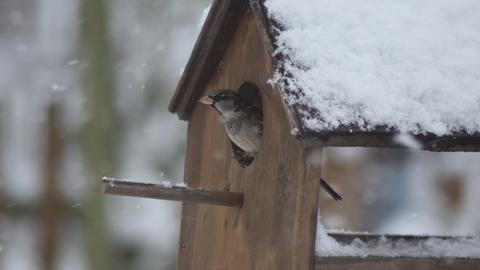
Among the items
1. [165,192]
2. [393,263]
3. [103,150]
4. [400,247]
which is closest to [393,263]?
[393,263]

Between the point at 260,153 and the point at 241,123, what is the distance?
0.17m

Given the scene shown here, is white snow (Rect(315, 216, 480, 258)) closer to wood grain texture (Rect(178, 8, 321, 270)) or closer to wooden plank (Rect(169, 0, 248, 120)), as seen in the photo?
wood grain texture (Rect(178, 8, 321, 270))

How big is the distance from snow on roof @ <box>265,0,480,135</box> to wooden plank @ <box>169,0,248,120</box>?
37 cm

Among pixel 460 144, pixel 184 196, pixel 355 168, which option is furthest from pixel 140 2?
pixel 460 144

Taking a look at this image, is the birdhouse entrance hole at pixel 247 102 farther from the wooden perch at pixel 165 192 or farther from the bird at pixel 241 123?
the wooden perch at pixel 165 192

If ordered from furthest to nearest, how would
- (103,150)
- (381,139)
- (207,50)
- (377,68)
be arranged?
(103,150)
(207,50)
(377,68)
(381,139)

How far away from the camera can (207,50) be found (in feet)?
8.48

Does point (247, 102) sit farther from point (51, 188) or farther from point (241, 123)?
point (51, 188)

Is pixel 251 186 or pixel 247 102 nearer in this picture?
pixel 251 186

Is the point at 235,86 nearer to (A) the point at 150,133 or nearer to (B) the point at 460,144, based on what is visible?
(B) the point at 460,144

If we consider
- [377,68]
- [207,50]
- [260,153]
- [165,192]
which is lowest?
[165,192]

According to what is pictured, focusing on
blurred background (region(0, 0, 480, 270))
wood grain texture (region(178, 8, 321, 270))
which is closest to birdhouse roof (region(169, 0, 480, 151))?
wood grain texture (region(178, 8, 321, 270))

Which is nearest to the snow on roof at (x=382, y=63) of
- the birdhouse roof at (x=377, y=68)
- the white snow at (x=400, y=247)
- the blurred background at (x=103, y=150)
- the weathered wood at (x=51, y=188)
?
the birdhouse roof at (x=377, y=68)

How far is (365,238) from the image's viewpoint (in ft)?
7.38
